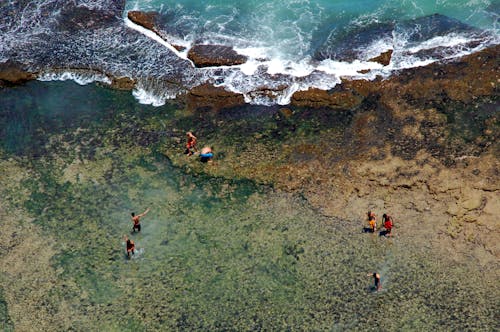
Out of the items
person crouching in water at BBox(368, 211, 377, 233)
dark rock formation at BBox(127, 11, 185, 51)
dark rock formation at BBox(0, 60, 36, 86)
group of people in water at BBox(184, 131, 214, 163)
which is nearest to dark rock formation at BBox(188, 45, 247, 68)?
dark rock formation at BBox(127, 11, 185, 51)

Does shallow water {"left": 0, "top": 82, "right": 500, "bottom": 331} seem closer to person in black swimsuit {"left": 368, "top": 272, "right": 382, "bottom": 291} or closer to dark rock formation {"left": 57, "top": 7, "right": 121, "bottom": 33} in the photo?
person in black swimsuit {"left": 368, "top": 272, "right": 382, "bottom": 291}

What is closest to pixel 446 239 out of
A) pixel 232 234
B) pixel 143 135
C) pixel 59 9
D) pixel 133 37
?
pixel 232 234

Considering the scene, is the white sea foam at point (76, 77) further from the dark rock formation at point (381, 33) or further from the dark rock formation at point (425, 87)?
the dark rock formation at point (381, 33)

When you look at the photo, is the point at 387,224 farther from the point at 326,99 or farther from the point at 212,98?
the point at 212,98

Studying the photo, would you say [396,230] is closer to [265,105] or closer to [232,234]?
[232,234]

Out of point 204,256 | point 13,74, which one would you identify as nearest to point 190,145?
point 204,256
